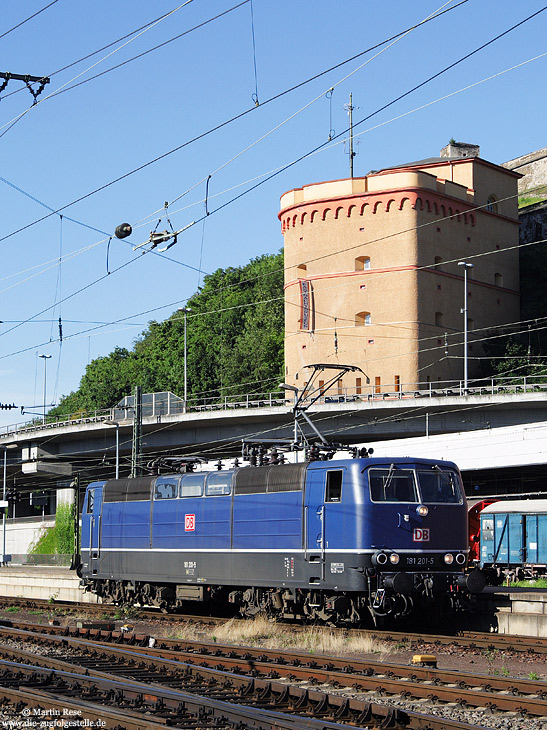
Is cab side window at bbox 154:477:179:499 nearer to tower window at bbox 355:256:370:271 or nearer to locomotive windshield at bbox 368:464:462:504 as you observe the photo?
locomotive windshield at bbox 368:464:462:504

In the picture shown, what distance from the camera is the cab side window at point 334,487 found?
21203 mm

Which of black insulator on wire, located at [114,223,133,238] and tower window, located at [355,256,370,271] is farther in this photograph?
tower window, located at [355,256,370,271]

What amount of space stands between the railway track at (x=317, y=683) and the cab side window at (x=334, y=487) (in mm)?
4213

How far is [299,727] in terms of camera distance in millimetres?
10695

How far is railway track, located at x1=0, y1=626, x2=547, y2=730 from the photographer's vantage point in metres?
12.3

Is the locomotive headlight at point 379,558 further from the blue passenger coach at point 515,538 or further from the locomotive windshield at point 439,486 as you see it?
the blue passenger coach at point 515,538

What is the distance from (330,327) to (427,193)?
516 inches

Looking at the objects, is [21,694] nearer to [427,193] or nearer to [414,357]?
[414,357]

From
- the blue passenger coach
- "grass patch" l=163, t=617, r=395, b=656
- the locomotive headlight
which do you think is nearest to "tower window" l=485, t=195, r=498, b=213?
the blue passenger coach

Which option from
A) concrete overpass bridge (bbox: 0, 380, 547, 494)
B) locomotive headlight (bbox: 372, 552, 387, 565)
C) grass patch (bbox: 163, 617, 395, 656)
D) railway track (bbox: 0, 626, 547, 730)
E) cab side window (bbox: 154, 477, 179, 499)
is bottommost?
grass patch (bbox: 163, 617, 395, 656)

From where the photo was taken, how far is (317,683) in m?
14.7

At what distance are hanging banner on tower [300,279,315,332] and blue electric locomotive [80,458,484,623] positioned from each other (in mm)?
52934

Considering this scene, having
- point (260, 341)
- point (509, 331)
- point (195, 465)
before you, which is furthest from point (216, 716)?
point (260, 341)

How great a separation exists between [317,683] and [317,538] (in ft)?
22.5
